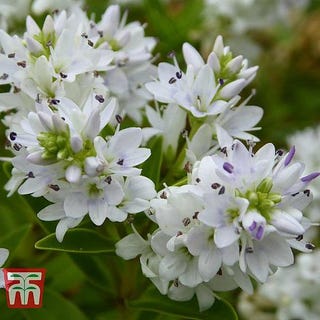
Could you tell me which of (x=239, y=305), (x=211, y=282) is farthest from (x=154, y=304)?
(x=239, y=305)

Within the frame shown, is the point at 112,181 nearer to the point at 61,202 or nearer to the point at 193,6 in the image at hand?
the point at 61,202

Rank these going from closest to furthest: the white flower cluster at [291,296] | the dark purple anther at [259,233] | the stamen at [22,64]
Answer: the dark purple anther at [259,233] < the stamen at [22,64] < the white flower cluster at [291,296]

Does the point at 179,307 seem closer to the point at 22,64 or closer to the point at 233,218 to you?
the point at 233,218

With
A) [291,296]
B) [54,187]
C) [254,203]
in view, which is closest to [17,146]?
[54,187]

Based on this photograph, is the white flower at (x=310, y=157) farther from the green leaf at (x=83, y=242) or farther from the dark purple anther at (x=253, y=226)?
the dark purple anther at (x=253, y=226)

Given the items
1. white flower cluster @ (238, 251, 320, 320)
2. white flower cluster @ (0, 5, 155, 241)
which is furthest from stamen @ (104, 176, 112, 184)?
white flower cluster @ (238, 251, 320, 320)

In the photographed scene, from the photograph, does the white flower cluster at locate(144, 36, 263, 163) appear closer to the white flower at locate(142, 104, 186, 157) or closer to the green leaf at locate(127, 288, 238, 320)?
the white flower at locate(142, 104, 186, 157)

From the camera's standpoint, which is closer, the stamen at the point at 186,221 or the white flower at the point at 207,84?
the stamen at the point at 186,221

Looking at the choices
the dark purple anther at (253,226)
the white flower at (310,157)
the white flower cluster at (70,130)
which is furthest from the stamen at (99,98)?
the white flower at (310,157)
